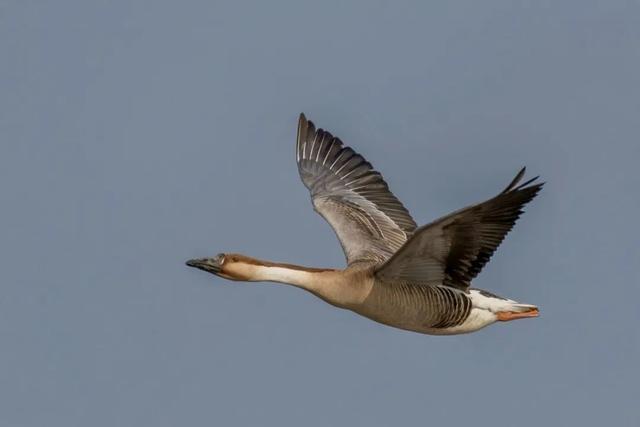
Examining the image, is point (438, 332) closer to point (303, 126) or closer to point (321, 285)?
point (321, 285)

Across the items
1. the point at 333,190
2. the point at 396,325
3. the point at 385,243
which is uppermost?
the point at 333,190

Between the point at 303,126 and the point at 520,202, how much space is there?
24.9 ft

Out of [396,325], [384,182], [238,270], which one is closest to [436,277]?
[396,325]

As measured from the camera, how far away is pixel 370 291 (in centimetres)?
1756

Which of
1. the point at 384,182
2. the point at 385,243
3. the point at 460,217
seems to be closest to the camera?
the point at 460,217

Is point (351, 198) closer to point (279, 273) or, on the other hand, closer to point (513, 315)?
point (513, 315)

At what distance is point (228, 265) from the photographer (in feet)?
57.4

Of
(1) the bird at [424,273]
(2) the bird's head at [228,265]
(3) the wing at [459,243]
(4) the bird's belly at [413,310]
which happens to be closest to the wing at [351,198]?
(1) the bird at [424,273]

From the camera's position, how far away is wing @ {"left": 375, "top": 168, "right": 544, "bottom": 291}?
16188 millimetres

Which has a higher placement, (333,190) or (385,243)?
(333,190)

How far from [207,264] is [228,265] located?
27 cm

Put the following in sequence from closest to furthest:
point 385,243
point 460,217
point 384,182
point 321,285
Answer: point 460,217, point 321,285, point 385,243, point 384,182

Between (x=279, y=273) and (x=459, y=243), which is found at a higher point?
(x=459, y=243)

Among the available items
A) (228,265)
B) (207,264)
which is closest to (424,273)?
(228,265)
